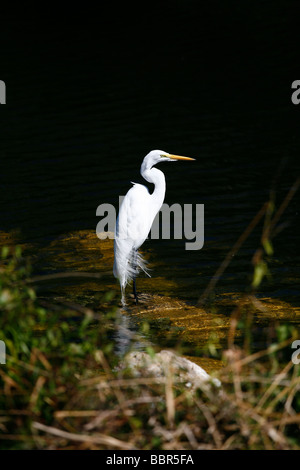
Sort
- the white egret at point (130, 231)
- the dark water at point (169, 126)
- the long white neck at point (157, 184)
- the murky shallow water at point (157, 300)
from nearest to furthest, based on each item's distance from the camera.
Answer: the murky shallow water at point (157, 300) < the white egret at point (130, 231) < the long white neck at point (157, 184) < the dark water at point (169, 126)

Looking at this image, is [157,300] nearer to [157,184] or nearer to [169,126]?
[157,184]

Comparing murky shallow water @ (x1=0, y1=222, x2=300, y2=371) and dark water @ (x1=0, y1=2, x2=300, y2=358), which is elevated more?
dark water @ (x1=0, y1=2, x2=300, y2=358)

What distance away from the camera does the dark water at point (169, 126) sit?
7617 mm

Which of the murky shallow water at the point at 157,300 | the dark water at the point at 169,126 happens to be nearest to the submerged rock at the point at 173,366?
the murky shallow water at the point at 157,300

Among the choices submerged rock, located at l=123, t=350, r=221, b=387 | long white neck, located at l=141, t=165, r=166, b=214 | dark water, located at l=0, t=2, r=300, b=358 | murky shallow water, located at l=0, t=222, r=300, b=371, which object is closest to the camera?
submerged rock, located at l=123, t=350, r=221, b=387

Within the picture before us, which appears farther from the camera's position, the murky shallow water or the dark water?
the dark water

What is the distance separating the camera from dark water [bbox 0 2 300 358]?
7.62 meters

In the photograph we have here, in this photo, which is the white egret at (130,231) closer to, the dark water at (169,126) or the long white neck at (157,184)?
the long white neck at (157,184)

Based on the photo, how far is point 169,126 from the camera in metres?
11.4

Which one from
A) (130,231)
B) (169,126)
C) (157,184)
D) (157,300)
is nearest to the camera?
A: (157,300)

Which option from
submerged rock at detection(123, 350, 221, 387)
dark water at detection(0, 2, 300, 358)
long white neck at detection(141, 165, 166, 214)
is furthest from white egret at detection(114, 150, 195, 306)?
submerged rock at detection(123, 350, 221, 387)

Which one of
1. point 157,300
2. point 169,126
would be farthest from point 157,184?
point 169,126

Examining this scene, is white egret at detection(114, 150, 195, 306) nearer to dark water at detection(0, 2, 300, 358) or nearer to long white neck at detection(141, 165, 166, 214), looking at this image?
long white neck at detection(141, 165, 166, 214)
